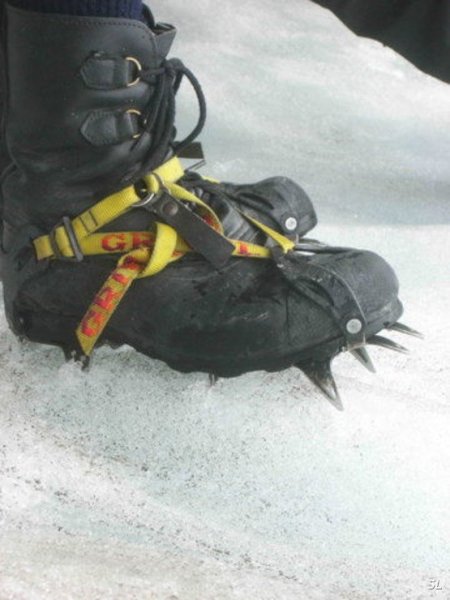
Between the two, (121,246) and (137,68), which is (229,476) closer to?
(121,246)

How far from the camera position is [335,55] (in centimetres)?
237

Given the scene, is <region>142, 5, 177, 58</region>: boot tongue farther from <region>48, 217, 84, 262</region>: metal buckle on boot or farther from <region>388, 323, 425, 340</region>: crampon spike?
<region>388, 323, 425, 340</region>: crampon spike

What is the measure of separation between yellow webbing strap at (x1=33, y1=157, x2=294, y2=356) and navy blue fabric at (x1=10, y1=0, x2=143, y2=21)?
17cm

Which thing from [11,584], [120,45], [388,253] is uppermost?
[120,45]

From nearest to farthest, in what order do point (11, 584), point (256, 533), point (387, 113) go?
1. point (11, 584)
2. point (256, 533)
3. point (387, 113)

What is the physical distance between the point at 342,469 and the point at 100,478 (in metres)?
0.24

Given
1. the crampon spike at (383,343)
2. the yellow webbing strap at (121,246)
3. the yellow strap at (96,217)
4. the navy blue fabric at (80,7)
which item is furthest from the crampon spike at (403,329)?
the navy blue fabric at (80,7)

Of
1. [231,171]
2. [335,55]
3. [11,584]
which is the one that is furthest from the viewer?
[335,55]

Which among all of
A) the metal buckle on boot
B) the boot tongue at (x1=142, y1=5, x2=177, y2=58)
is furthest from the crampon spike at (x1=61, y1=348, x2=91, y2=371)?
the boot tongue at (x1=142, y1=5, x2=177, y2=58)

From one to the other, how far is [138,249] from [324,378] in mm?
240

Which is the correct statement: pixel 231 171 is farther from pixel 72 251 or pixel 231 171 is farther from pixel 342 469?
pixel 342 469

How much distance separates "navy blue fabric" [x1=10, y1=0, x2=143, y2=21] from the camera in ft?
3.31

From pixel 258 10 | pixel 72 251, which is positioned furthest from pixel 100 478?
pixel 258 10

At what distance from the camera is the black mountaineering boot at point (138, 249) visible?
1031mm
